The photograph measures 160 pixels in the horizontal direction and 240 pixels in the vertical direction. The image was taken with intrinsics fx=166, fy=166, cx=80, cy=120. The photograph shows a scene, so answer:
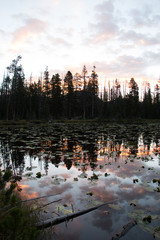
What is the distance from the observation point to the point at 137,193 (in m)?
4.47

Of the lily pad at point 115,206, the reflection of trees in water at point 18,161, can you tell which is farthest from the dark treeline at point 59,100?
the lily pad at point 115,206

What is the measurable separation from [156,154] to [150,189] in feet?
15.9

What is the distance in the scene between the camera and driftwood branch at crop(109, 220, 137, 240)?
2805mm

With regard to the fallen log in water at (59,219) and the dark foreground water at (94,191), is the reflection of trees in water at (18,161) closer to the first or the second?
the dark foreground water at (94,191)

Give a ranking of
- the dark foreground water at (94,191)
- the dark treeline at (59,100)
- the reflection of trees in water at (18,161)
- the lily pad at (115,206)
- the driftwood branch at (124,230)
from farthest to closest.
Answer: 1. the dark treeline at (59,100)
2. the reflection of trees in water at (18,161)
3. the lily pad at (115,206)
4. the dark foreground water at (94,191)
5. the driftwood branch at (124,230)

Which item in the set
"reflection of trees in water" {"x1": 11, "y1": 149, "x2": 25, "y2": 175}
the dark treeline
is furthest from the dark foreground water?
the dark treeline

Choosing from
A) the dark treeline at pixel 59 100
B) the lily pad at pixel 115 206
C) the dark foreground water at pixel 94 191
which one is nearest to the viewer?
the dark foreground water at pixel 94 191

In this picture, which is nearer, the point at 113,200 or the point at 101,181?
the point at 113,200

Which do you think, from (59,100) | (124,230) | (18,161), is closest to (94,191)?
(124,230)

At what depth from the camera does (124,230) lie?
2.97 m

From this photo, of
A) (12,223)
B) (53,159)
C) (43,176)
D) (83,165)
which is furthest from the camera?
(53,159)

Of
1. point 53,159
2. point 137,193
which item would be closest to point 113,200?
point 137,193

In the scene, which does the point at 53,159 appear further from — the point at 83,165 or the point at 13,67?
the point at 13,67

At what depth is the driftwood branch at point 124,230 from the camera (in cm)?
281
